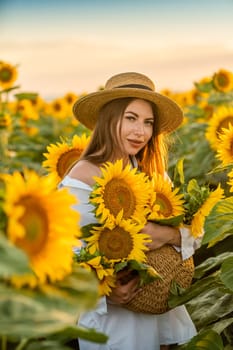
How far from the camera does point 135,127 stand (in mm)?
2900

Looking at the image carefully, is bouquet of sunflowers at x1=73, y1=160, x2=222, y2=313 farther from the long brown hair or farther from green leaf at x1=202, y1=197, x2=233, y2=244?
the long brown hair

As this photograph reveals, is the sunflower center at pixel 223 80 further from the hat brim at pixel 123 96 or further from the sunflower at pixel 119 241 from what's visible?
the sunflower at pixel 119 241

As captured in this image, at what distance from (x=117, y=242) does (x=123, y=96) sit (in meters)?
0.68

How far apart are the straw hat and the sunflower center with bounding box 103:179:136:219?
595mm

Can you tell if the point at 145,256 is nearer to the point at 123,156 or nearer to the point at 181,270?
the point at 181,270

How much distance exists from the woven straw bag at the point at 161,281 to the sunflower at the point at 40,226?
1.28 metres

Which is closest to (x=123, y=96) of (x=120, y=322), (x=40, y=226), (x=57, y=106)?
(x=120, y=322)

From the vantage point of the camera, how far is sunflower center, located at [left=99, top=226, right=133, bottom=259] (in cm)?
241

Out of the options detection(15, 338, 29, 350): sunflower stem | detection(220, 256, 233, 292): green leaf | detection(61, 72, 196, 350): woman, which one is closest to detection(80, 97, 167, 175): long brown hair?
detection(61, 72, 196, 350): woman

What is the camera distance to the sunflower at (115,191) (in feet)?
7.81

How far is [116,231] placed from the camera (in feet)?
7.91

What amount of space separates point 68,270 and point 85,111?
1843 millimetres

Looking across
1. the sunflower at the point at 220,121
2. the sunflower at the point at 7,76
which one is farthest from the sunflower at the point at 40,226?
the sunflower at the point at 7,76

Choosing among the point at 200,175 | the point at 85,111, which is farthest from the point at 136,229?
the point at 200,175
